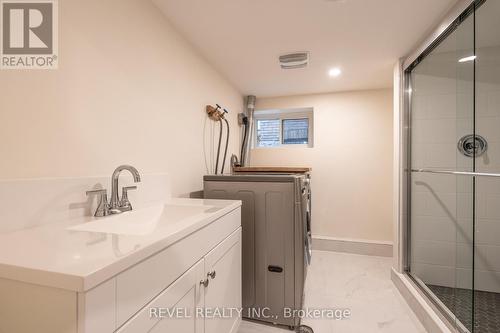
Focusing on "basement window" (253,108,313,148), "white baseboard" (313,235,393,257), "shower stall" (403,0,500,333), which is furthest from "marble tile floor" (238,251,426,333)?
"basement window" (253,108,313,148)

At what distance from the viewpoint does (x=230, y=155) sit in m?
2.64

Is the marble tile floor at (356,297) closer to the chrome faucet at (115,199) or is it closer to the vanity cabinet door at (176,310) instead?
the vanity cabinet door at (176,310)

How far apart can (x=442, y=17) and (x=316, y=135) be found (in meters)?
1.60

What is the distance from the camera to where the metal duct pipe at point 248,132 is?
2.87m

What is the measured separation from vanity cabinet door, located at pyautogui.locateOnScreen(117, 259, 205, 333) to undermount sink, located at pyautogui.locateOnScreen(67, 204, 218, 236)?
10.5 inches

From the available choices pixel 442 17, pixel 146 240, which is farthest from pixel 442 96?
pixel 146 240

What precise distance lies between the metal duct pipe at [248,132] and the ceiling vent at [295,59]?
3.13 feet

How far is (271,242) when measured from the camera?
1606mm

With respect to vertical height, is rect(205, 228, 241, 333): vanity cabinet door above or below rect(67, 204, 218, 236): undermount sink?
below

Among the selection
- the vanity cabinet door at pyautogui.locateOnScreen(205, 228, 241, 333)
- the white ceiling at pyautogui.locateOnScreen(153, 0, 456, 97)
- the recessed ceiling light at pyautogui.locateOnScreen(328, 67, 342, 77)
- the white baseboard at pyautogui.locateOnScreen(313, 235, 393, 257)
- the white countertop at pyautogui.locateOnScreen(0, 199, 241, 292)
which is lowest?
the white baseboard at pyautogui.locateOnScreen(313, 235, 393, 257)

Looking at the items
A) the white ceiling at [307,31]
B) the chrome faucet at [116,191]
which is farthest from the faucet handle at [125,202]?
the white ceiling at [307,31]

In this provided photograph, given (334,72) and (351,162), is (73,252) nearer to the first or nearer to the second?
(334,72)

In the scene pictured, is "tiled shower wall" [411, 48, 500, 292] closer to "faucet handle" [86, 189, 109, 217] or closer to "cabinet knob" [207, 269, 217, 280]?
"cabinet knob" [207, 269, 217, 280]

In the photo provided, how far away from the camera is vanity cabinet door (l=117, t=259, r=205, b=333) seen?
2.03ft
